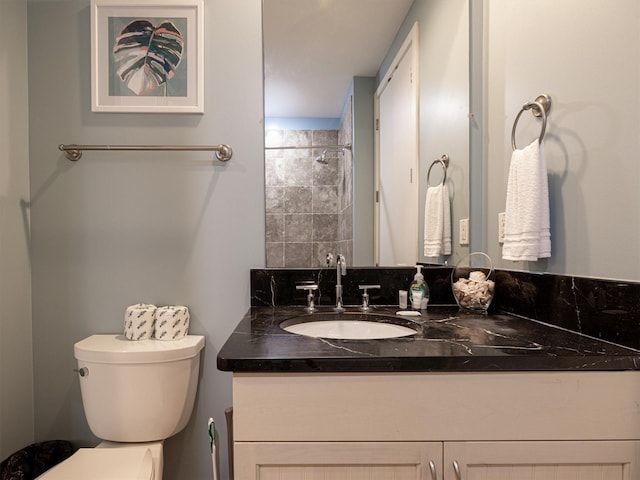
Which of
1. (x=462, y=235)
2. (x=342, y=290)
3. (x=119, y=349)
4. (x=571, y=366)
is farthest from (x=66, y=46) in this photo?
(x=571, y=366)

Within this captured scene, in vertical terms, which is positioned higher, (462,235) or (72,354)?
(462,235)

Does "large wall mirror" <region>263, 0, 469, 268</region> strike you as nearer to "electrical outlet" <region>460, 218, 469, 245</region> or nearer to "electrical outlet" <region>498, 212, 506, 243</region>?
"electrical outlet" <region>460, 218, 469, 245</region>

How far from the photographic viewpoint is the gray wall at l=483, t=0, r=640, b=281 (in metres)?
0.87

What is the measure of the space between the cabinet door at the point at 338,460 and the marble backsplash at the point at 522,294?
51 centimetres

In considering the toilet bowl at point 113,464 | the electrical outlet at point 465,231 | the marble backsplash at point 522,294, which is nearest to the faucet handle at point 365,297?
the marble backsplash at point 522,294

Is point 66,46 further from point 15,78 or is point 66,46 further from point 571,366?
point 571,366

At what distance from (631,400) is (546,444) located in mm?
197

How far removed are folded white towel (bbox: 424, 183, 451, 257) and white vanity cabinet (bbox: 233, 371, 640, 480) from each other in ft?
2.47

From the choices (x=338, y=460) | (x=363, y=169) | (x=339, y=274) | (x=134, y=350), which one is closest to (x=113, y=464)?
(x=134, y=350)

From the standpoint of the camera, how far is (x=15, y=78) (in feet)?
4.67

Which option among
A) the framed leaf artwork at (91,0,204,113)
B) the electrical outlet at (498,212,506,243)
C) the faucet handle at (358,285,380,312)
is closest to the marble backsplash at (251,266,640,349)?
the faucet handle at (358,285,380,312)

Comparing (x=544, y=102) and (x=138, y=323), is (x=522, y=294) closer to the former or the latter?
(x=544, y=102)

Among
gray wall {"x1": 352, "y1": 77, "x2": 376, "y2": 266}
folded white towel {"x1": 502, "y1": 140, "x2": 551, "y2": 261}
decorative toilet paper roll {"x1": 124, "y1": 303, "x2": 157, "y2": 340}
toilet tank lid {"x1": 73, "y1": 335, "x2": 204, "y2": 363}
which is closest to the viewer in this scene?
folded white towel {"x1": 502, "y1": 140, "x2": 551, "y2": 261}

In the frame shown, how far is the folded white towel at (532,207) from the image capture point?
42.9 inches
